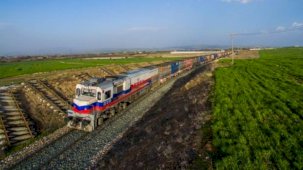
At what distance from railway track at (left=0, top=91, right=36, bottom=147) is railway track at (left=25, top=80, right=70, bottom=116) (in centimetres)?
312

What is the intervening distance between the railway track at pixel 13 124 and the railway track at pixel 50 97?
3.12 meters

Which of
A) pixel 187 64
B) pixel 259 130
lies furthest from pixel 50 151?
pixel 187 64

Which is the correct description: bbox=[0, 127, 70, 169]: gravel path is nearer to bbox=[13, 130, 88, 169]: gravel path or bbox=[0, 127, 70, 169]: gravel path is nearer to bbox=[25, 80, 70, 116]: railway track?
bbox=[13, 130, 88, 169]: gravel path

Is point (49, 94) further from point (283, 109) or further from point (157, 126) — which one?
point (283, 109)

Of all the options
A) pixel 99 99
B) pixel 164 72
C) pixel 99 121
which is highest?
pixel 164 72

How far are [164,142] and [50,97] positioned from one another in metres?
19.3

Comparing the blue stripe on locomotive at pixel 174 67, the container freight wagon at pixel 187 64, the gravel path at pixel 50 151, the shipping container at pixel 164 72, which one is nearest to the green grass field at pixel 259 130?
the gravel path at pixel 50 151

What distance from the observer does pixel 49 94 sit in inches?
1188

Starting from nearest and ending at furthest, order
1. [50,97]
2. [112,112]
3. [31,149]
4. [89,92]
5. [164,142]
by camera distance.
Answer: [164,142], [31,149], [89,92], [112,112], [50,97]

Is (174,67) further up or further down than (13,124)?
further up

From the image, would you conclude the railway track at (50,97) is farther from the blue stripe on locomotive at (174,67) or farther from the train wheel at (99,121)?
the blue stripe on locomotive at (174,67)

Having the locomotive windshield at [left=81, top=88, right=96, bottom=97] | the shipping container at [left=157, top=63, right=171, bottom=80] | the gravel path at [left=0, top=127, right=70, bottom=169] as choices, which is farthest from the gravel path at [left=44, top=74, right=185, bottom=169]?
the shipping container at [left=157, top=63, right=171, bottom=80]

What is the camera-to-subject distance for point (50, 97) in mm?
29172

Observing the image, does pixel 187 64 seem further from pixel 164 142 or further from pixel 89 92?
pixel 164 142
